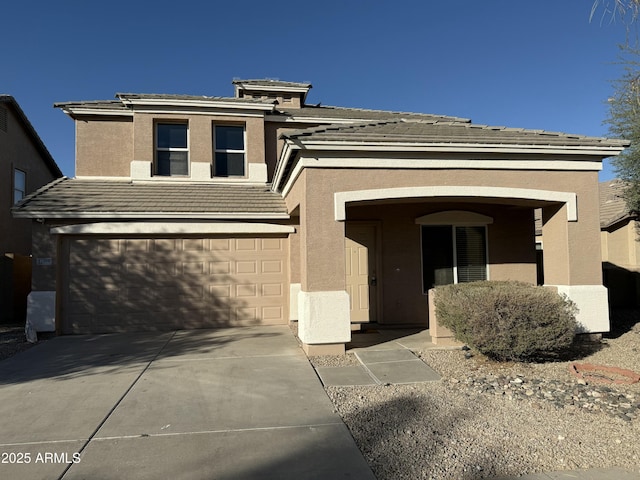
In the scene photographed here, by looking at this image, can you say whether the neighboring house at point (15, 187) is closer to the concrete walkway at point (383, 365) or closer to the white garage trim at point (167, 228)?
the white garage trim at point (167, 228)

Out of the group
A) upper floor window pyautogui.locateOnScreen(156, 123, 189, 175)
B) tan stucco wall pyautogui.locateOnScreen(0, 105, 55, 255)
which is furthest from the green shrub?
tan stucco wall pyautogui.locateOnScreen(0, 105, 55, 255)

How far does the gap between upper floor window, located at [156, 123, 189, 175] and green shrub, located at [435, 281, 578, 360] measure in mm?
9321

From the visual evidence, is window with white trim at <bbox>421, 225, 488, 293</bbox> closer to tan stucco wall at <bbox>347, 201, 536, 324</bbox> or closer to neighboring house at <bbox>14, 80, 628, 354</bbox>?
neighboring house at <bbox>14, 80, 628, 354</bbox>

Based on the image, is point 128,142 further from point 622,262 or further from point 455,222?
point 622,262

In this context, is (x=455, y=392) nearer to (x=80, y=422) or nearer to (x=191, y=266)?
(x=80, y=422)

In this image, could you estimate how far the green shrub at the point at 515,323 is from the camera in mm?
6281

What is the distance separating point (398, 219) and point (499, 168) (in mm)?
2737

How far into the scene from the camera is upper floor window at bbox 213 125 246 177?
503 inches

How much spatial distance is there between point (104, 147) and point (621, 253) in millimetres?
17388

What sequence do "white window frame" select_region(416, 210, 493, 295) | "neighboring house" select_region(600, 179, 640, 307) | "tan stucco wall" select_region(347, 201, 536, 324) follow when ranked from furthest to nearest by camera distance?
"neighboring house" select_region(600, 179, 640, 307), "white window frame" select_region(416, 210, 493, 295), "tan stucco wall" select_region(347, 201, 536, 324)

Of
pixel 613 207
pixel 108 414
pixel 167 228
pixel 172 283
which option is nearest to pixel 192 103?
pixel 167 228

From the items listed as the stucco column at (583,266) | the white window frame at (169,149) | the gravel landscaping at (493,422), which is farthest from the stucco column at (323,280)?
the white window frame at (169,149)

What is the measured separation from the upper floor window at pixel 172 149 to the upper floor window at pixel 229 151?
0.87 meters

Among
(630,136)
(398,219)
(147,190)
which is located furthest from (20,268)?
(630,136)
